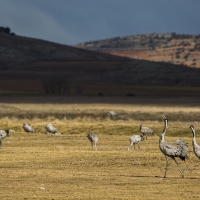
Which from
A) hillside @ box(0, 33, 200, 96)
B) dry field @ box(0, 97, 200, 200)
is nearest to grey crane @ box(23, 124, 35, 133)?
dry field @ box(0, 97, 200, 200)

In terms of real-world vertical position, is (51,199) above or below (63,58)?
below

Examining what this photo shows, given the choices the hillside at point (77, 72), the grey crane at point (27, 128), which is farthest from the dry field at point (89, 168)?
the hillside at point (77, 72)

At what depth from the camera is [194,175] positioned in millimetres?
23578

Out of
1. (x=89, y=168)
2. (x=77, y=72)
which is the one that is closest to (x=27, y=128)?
(x=89, y=168)

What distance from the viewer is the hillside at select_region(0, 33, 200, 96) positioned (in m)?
109

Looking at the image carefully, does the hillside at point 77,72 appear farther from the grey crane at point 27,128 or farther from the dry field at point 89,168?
the dry field at point 89,168

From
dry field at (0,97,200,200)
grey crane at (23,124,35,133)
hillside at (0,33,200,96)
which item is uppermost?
hillside at (0,33,200,96)

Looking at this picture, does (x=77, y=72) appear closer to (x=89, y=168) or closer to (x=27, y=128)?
(x=27, y=128)

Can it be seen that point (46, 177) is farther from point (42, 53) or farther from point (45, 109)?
point (42, 53)

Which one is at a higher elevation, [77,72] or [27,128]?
[77,72]

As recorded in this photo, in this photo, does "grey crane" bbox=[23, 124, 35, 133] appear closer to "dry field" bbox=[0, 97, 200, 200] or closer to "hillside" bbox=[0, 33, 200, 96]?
"dry field" bbox=[0, 97, 200, 200]

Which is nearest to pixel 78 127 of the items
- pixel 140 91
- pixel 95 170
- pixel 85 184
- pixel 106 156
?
pixel 106 156

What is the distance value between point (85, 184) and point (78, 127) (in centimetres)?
2416

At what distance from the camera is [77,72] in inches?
5856
